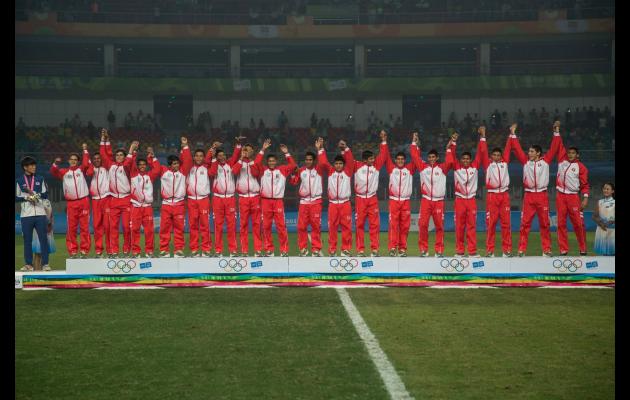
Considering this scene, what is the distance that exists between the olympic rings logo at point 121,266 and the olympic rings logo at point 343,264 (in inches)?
147

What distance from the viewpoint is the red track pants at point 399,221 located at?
15062 millimetres

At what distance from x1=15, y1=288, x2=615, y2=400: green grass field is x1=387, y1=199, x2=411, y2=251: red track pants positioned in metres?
2.50

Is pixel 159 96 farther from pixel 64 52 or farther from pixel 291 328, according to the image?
pixel 291 328

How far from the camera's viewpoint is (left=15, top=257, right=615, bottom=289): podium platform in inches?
540

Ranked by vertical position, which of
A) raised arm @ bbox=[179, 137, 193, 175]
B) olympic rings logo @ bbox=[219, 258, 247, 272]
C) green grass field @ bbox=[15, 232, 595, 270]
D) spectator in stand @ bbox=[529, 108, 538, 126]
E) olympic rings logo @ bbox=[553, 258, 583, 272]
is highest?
spectator in stand @ bbox=[529, 108, 538, 126]

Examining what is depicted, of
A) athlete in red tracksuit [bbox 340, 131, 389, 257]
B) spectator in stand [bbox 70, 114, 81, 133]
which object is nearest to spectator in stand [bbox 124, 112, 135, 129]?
spectator in stand [bbox 70, 114, 81, 133]

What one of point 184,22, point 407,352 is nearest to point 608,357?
point 407,352

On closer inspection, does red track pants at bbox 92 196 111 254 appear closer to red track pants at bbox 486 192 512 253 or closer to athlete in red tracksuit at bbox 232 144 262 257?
athlete in red tracksuit at bbox 232 144 262 257

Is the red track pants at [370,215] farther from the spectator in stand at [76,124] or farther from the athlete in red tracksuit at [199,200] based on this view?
the spectator in stand at [76,124]

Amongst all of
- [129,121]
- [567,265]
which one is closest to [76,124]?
[129,121]

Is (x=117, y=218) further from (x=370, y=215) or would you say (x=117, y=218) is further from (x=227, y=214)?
(x=370, y=215)

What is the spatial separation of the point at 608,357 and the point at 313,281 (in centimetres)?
660

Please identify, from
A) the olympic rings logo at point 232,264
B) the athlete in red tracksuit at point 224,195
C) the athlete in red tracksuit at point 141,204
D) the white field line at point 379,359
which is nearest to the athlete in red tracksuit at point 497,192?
the white field line at point 379,359

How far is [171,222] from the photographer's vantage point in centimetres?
1521
